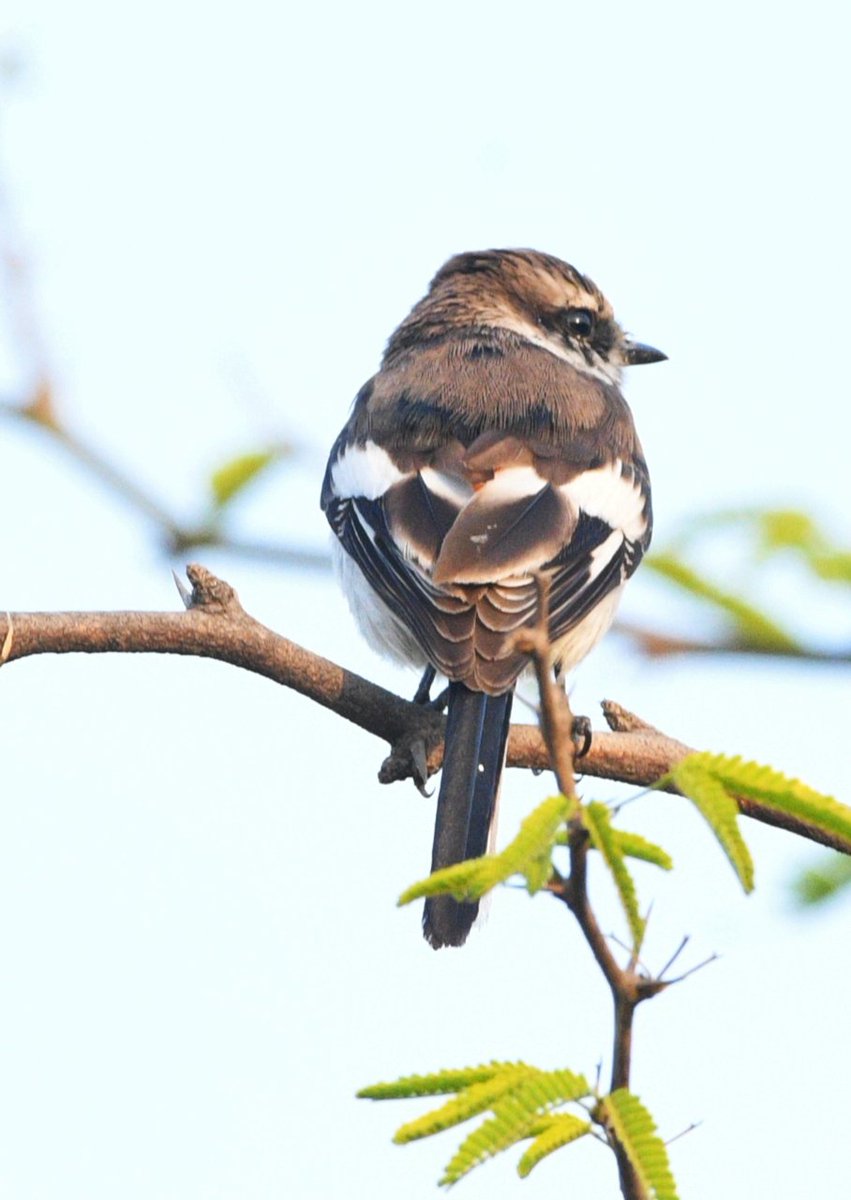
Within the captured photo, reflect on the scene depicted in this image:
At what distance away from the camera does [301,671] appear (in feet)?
14.9

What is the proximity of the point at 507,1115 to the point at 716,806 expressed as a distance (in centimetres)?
49

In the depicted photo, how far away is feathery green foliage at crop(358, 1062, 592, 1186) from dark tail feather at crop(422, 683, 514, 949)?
2.14 m

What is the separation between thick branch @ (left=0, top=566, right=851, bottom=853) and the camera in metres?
4.29

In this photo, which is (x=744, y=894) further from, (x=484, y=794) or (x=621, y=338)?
(x=621, y=338)

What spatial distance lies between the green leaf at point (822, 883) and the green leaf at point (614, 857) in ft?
3.97

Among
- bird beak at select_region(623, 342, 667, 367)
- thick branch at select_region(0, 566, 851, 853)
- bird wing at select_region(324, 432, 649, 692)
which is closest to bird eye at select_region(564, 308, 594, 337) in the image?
bird beak at select_region(623, 342, 667, 367)

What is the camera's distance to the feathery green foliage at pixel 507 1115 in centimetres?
229

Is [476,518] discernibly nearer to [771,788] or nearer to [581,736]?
[581,736]

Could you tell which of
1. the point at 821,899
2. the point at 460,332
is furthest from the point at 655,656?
the point at 460,332

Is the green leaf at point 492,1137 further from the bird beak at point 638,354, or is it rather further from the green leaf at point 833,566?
the bird beak at point 638,354

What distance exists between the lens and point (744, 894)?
2352mm

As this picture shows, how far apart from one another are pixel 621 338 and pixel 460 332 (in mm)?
1043

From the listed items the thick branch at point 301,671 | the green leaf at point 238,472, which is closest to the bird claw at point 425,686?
the thick branch at point 301,671

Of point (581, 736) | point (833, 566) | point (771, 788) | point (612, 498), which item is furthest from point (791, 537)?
point (612, 498)
